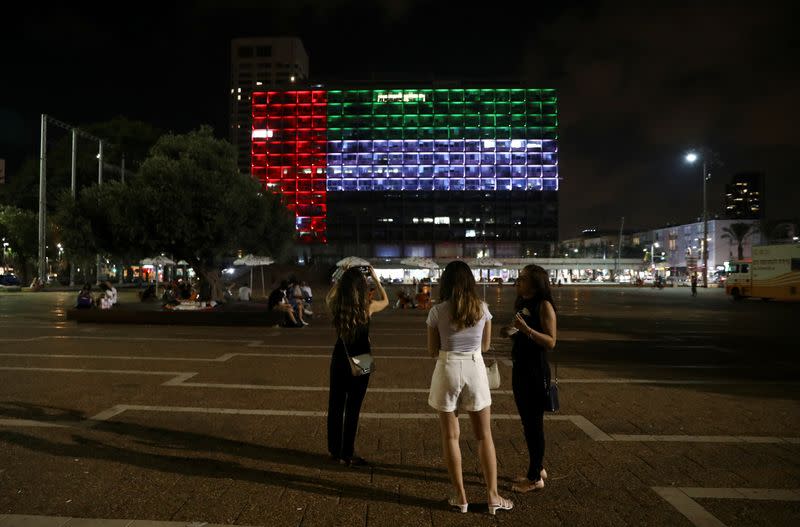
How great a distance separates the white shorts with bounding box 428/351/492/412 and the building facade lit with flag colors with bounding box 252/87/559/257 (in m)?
107

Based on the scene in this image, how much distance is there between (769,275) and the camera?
33.9 meters

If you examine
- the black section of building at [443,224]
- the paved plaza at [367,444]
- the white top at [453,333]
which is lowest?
the paved plaza at [367,444]

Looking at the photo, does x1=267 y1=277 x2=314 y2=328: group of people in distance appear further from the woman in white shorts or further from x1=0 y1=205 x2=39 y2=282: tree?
x1=0 y1=205 x2=39 y2=282: tree

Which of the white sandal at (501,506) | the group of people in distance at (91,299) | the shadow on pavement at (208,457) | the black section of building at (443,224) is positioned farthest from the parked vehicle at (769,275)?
the black section of building at (443,224)

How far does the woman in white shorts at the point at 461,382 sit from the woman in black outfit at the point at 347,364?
3.55ft

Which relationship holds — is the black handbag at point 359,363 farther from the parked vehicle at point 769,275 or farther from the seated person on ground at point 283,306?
the parked vehicle at point 769,275

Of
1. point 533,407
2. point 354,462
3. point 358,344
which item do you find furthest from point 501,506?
point 358,344

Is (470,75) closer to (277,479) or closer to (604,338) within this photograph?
(604,338)

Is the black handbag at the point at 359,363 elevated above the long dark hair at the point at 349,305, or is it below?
below

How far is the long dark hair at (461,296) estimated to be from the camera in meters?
3.90

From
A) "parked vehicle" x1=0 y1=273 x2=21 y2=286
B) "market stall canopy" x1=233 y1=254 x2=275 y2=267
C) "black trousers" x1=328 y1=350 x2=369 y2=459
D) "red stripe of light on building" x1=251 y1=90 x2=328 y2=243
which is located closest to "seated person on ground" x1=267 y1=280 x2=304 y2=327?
"market stall canopy" x1=233 y1=254 x2=275 y2=267

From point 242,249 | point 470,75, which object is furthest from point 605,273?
point 242,249

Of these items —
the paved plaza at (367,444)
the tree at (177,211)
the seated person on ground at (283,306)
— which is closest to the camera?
the paved plaza at (367,444)

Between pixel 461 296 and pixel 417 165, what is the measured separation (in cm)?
11363
